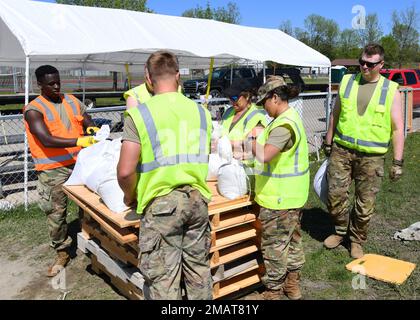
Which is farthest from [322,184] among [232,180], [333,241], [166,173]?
[166,173]

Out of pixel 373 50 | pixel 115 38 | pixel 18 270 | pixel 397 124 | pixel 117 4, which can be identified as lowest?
pixel 18 270

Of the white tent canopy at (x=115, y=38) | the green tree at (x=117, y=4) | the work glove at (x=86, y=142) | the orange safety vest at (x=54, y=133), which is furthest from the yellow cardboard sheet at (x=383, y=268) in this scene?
the green tree at (x=117, y=4)

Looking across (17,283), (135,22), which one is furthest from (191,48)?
(17,283)

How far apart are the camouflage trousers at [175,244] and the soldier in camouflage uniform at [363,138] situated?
2131 mm

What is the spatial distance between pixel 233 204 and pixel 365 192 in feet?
5.35

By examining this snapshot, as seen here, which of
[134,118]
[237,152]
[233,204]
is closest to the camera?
[134,118]

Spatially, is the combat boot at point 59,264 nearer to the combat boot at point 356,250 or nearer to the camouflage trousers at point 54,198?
the camouflage trousers at point 54,198

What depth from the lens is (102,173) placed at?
3.06 m

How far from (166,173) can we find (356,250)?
107 inches

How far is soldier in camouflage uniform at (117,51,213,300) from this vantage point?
6.95ft

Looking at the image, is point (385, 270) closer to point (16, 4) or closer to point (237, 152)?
point (237, 152)

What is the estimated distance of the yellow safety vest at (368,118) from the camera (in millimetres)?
3725

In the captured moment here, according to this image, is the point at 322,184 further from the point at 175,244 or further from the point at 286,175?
the point at 175,244
